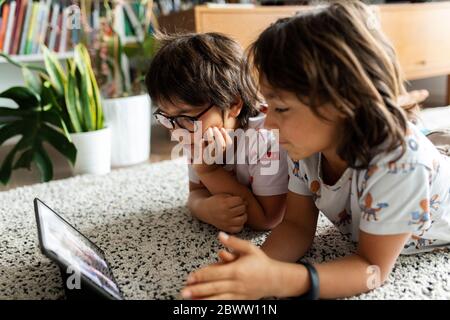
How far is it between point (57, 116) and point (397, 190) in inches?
47.7

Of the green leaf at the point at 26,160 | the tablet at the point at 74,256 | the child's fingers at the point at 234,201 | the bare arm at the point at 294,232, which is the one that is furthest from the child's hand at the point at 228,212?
the green leaf at the point at 26,160

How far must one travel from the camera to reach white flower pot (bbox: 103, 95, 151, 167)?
1.67 meters

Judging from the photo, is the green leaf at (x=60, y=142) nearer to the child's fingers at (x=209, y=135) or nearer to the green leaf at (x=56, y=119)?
the green leaf at (x=56, y=119)

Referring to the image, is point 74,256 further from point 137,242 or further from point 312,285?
point 312,285

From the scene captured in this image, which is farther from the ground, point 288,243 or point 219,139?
point 219,139

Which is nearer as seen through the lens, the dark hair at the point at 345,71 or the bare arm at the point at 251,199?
the dark hair at the point at 345,71

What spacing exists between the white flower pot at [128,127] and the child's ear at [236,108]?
878 millimetres

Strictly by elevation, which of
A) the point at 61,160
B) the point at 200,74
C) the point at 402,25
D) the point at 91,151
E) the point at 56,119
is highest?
the point at 402,25

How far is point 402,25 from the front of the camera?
2.25 metres

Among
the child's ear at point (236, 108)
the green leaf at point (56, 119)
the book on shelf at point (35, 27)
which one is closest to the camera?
the child's ear at point (236, 108)

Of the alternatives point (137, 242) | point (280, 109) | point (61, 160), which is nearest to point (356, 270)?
point (280, 109)

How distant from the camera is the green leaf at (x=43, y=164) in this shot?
147cm

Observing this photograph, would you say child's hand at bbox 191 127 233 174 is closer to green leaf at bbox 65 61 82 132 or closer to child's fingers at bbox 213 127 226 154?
child's fingers at bbox 213 127 226 154

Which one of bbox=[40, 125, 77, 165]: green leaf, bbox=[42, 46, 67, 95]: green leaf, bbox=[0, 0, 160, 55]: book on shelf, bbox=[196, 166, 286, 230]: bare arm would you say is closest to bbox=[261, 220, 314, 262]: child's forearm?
bbox=[196, 166, 286, 230]: bare arm
